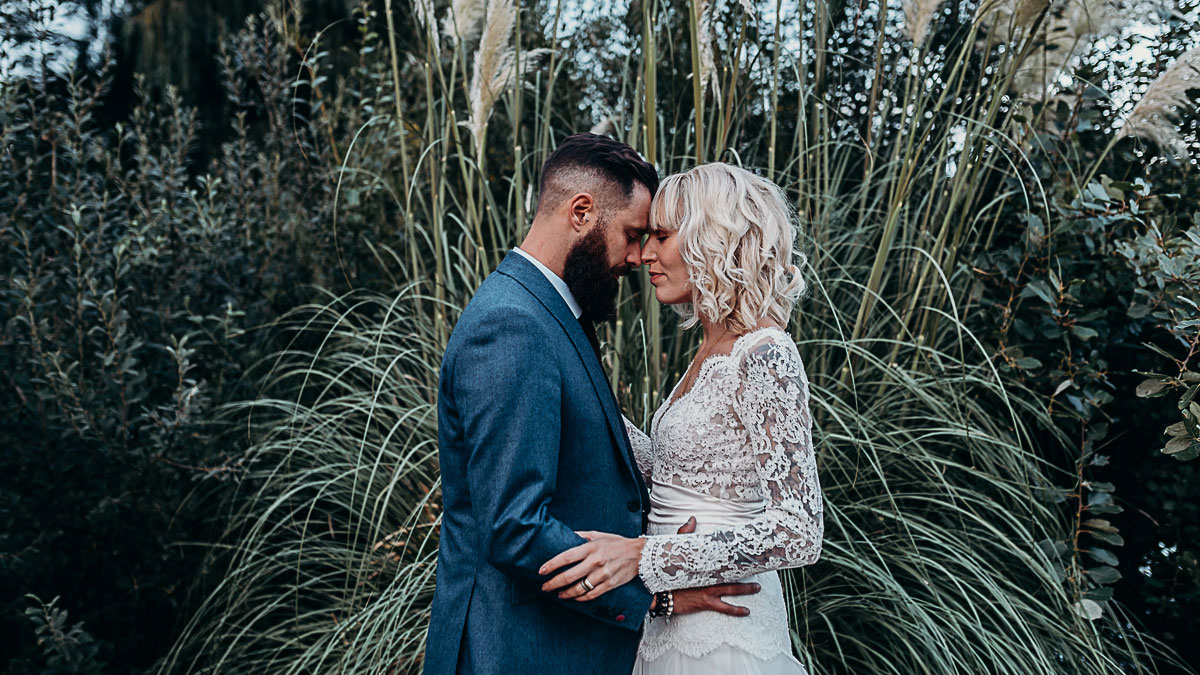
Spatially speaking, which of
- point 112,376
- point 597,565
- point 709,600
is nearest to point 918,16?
point 709,600

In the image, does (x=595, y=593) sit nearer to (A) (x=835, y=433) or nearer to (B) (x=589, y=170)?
(B) (x=589, y=170)

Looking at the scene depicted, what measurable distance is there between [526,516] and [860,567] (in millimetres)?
1189

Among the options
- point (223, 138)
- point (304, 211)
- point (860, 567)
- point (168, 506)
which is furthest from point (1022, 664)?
point (223, 138)

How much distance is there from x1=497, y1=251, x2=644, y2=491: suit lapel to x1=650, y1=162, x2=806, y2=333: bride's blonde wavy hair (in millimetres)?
303

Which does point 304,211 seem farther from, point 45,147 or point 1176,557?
point 1176,557

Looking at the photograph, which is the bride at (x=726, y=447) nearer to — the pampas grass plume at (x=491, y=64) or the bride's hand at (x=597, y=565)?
the bride's hand at (x=597, y=565)

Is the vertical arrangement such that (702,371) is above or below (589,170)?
below

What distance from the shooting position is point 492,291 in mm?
1661

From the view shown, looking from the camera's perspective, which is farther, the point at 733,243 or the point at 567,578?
the point at 733,243

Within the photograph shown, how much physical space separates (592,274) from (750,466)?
1.68ft

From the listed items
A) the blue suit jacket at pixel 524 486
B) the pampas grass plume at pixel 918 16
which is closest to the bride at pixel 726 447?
the blue suit jacket at pixel 524 486

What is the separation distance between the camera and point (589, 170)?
1.81 meters

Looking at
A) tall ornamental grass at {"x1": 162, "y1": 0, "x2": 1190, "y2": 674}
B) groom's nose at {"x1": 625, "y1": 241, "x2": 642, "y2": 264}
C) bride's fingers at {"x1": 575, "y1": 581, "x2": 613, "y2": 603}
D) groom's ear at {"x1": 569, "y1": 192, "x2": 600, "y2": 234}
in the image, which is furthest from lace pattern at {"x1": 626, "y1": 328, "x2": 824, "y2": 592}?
tall ornamental grass at {"x1": 162, "y1": 0, "x2": 1190, "y2": 674}

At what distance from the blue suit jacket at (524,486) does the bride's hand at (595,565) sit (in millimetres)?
19
